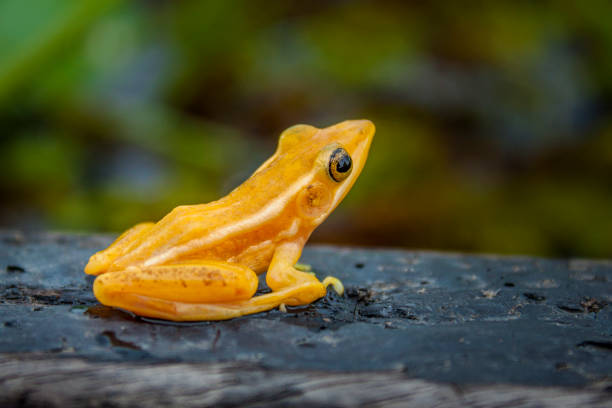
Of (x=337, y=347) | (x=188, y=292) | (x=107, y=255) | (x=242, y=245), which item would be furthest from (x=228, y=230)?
(x=337, y=347)

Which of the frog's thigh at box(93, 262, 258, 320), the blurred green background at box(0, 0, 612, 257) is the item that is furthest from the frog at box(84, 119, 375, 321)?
the blurred green background at box(0, 0, 612, 257)

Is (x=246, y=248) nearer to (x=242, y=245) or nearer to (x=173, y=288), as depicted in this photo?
(x=242, y=245)

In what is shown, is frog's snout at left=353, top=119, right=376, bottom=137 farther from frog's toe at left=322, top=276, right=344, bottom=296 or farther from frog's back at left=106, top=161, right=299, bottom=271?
frog's toe at left=322, top=276, right=344, bottom=296

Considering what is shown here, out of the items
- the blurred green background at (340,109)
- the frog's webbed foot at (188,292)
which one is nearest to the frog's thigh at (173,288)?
the frog's webbed foot at (188,292)

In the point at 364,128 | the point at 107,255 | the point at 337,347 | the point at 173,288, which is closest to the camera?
the point at 337,347

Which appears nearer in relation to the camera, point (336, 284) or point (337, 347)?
point (337, 347)

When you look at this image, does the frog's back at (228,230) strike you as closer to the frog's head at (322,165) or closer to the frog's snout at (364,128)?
the frog's head at (322,165)

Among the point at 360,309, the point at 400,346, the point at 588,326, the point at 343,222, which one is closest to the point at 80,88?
the point at 343,222

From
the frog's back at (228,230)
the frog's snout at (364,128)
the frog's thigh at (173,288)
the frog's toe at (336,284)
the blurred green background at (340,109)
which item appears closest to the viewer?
the frog's thigh at (173,288)

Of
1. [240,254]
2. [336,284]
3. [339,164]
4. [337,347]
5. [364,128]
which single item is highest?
[364,128]
